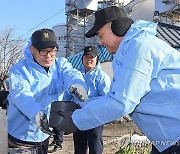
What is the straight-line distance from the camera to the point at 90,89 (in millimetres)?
4859

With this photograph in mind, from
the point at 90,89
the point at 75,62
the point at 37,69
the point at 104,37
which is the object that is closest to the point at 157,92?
the point at 104,37

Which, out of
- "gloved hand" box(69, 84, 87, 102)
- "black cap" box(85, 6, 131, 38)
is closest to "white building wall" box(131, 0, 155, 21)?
"gloved hand" box(69, 84, 87, 102)

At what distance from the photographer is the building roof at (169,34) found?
33.4ft

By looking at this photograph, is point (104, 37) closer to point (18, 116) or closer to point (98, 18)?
point (98, 18)

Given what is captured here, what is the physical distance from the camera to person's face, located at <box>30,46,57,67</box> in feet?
9.76

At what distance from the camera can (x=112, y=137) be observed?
7855 mm

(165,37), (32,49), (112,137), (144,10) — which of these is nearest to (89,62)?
(32,49)

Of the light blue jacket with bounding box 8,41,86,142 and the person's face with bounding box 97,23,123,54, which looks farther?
the light blue jacket with bounding box 8,41,86,142

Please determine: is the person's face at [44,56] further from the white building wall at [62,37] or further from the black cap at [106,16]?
the white building wall at [62,37]

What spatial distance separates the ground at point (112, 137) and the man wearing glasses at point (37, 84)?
3.22m

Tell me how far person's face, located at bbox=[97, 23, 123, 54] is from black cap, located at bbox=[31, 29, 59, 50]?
780 mm

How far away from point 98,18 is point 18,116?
1.19 m

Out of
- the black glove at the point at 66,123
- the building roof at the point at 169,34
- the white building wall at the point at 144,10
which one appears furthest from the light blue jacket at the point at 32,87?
the white building wall at the point at 144,10

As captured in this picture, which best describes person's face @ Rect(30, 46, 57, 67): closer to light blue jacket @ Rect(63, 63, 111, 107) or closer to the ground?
light blue jacket @ Rect(63, 63, 111, 107)
